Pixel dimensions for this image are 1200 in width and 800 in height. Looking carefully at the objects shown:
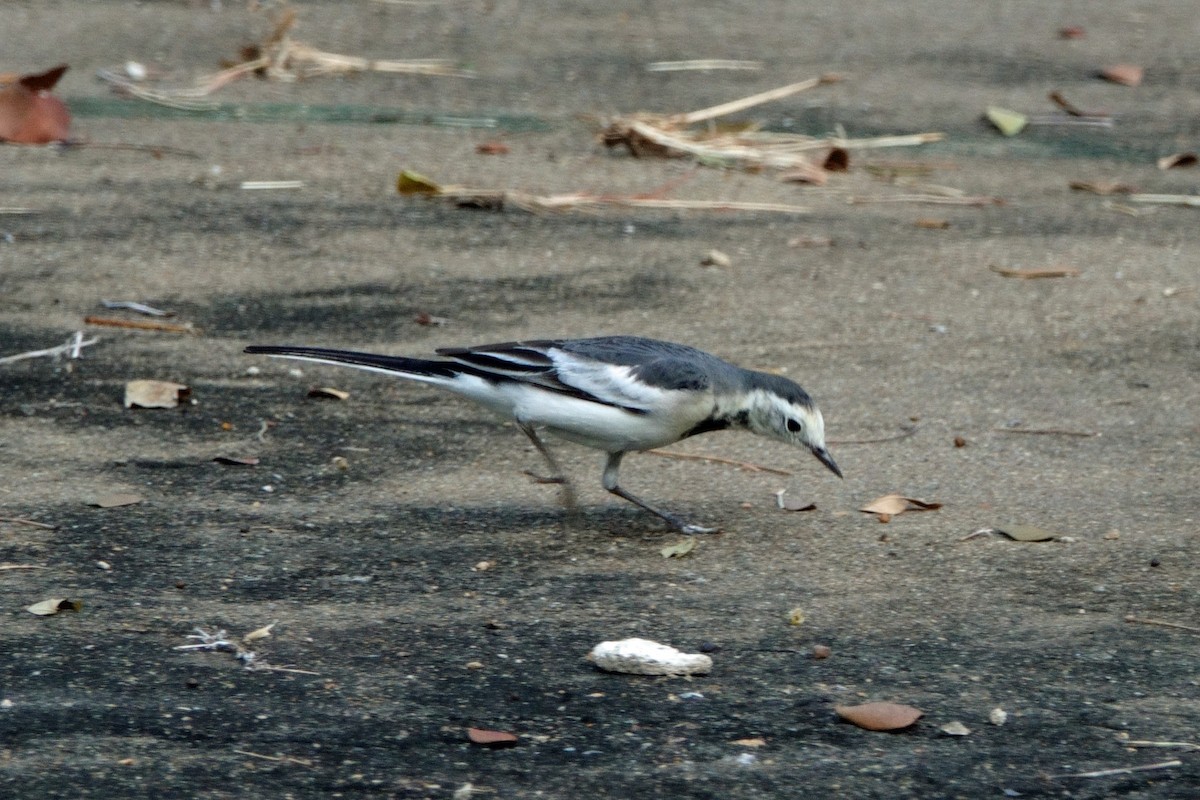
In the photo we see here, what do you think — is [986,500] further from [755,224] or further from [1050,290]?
[755,224]

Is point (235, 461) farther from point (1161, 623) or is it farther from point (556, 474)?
point (1161, 623)

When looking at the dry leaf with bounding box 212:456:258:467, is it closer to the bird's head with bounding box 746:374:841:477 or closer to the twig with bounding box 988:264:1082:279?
the bird's head with bounding box 746:374:841:477

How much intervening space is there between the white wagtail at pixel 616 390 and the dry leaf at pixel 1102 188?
138 inches

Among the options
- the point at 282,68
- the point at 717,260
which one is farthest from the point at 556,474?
the point at 282,68

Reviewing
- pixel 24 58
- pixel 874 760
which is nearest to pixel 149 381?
pixel 874 760

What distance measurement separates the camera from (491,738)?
3133 mm

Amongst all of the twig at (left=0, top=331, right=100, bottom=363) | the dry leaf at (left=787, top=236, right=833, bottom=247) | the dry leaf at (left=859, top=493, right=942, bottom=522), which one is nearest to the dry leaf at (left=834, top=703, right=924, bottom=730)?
the dry leaf at (left=859, top=493, right=942, bottom=522)

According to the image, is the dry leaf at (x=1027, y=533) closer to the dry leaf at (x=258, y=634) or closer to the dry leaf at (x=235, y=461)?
the dry leaf at (x=258, y=634)

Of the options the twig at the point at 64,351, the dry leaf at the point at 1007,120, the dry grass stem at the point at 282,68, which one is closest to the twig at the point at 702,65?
the dry grass stem at the point at 282,68

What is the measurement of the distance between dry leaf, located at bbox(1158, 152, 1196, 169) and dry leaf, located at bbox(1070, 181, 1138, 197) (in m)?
0.43

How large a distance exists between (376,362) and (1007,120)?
4.85 metres

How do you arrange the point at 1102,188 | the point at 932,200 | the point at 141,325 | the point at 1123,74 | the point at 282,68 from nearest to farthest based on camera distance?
the point at 141,325 → the point at 932,200 → the point at 1102,188 → the point at 282,68 → the point at 1123,74

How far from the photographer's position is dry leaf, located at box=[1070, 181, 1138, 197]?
7.35 m

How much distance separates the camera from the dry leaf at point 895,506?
4516mm
